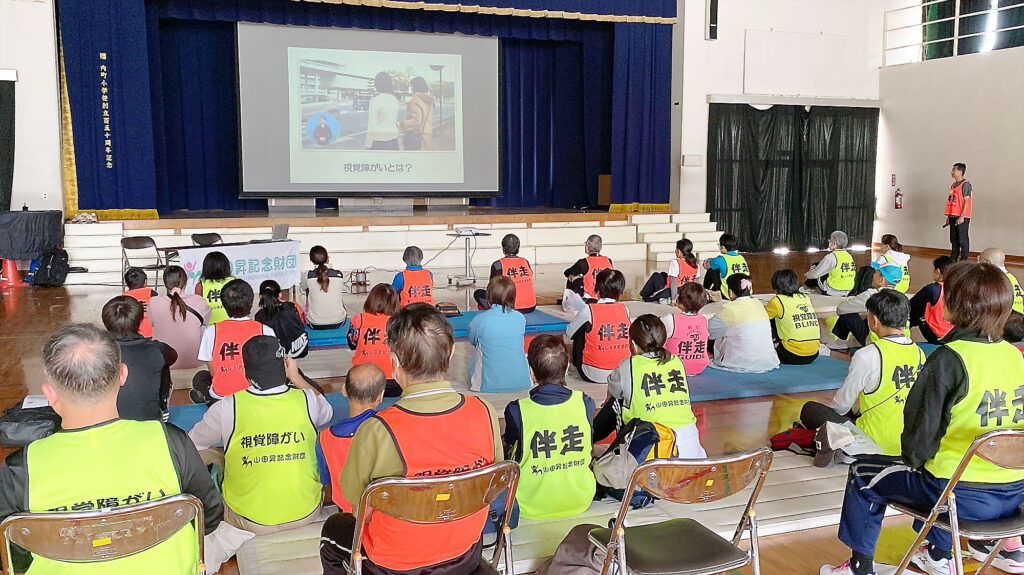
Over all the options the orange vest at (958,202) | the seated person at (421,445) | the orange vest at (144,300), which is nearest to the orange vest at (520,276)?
the orange vest at (144,300)

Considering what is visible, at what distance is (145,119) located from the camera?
1133cm

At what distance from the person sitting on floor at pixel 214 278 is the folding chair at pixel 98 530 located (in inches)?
157

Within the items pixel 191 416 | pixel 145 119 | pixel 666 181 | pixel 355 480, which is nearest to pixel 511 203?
pixel 666 181

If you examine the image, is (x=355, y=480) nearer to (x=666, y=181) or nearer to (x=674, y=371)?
(x=674, y=371)

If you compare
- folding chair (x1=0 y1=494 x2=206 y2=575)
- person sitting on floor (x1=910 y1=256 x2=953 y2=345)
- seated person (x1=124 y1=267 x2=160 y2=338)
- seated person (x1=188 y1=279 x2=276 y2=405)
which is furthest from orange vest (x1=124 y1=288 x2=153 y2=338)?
person sitting on floor (x1=910 y1=256 x2=953 y2=345)

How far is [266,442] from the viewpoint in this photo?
292 centimetres

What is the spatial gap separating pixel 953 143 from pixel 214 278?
12.5 m

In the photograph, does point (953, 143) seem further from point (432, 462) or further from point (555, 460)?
point (432, 462)

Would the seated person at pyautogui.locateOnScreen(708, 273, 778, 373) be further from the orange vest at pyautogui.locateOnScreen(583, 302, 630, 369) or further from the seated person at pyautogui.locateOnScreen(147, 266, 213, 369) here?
the seated person at pyautogui.locateOnScreen(147, 266, 213, 369)

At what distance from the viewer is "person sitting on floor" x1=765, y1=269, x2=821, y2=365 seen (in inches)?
228

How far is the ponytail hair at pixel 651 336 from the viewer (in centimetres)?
344

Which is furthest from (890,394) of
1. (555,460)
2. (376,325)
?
(376,325)

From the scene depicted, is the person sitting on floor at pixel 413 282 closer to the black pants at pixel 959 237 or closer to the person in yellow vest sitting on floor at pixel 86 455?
the person in yellow vest sitting on floor at pixel 86 455

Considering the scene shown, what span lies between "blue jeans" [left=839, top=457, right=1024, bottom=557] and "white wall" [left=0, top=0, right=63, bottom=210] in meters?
11.0
